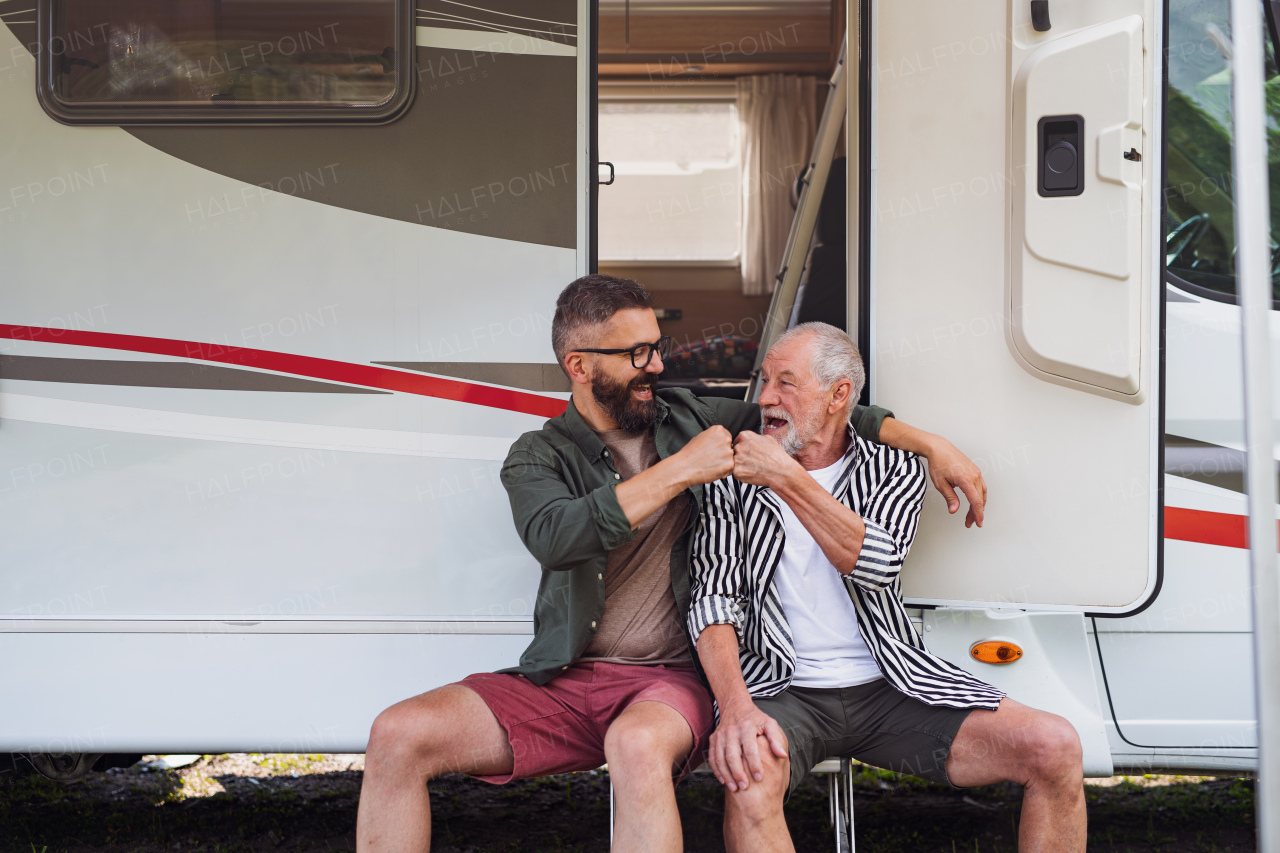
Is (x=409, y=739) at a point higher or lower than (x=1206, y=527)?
lower

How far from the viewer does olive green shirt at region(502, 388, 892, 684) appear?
1891 mm

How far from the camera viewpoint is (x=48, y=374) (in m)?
2.26

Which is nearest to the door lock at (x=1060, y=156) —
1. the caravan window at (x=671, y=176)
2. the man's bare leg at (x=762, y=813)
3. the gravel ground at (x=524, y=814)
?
the man's bare leg at (x=762, y=813)

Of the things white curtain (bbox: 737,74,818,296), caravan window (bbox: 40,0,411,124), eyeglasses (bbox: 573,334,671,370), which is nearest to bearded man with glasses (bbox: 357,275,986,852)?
eyeglasses (bbox: 573,334,671,370)

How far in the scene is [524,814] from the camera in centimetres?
297

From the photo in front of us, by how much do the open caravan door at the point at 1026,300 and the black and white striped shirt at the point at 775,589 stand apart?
174 mm

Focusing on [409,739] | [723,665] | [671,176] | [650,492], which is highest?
[671,176]

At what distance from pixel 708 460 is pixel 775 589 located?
386 mm

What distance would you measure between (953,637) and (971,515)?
13.4 inches

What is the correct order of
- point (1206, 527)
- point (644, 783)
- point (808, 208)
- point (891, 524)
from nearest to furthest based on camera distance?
point (644, 783) < point (891, 524) < point (1206, 527) < point (808, 208)

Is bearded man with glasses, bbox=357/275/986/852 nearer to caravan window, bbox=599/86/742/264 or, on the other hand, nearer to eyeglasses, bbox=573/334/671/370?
eyeglasses, bbox=573/334/671/370

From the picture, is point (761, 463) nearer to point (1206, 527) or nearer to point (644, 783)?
point (644, 783)

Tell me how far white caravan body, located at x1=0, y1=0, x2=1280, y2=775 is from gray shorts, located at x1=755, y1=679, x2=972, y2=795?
A: 26 cm

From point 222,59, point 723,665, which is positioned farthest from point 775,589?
point 222,59
